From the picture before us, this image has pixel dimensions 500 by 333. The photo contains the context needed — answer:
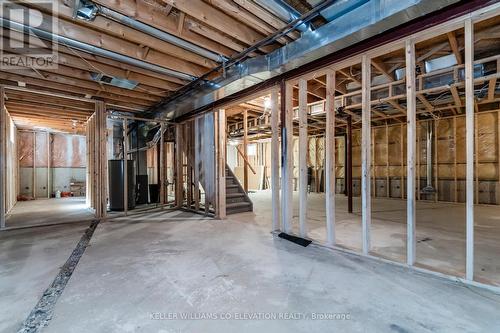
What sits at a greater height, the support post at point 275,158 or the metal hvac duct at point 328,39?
the metal hvac duct at point 328,39

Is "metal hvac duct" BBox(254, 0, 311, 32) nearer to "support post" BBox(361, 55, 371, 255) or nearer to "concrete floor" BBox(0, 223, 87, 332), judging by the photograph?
"support post" BBox(361, 55, 371, 255)

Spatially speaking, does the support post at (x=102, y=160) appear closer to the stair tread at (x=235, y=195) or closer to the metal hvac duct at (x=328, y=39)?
the metal hvac duct at (x=328, y=39)

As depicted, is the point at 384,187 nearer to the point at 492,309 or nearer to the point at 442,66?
the point at 442,66

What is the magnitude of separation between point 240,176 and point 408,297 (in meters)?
10.3

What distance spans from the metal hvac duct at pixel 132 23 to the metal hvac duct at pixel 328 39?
49cm

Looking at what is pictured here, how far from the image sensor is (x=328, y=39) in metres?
2.59

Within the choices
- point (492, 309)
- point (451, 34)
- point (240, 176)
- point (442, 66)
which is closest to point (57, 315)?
point (492, 309)

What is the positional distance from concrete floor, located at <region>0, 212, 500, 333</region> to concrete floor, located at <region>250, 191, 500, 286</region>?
0.37 meters

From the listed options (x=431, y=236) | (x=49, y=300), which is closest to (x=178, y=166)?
(x=49, y=300)

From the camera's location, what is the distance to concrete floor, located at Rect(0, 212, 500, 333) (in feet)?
5.17

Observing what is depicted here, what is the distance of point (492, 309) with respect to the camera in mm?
1723

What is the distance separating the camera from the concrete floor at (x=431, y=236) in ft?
8.10

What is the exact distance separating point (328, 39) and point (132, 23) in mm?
2112

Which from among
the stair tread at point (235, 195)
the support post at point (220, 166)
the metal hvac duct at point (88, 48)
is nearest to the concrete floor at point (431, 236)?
the stair tread at point (235, 195)
